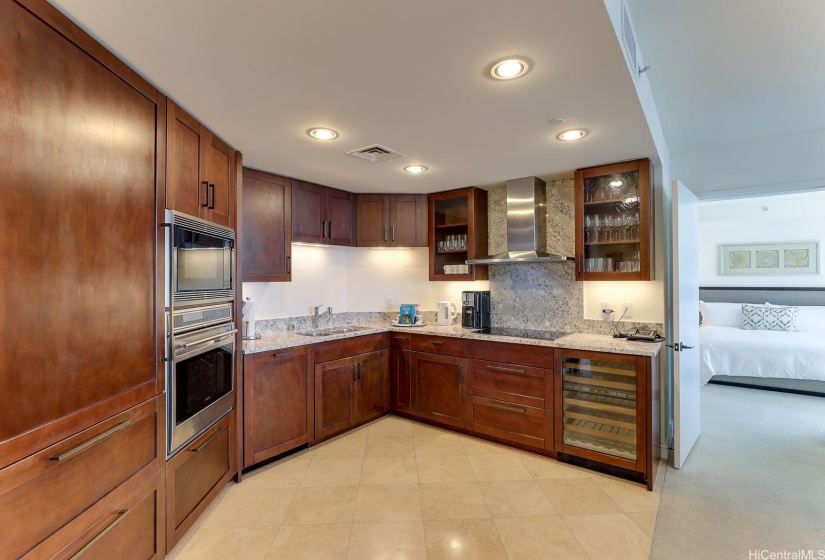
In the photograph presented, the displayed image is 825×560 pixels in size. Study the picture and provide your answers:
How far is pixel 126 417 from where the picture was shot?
163cm

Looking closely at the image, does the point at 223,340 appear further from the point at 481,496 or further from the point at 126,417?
the point at 481,496

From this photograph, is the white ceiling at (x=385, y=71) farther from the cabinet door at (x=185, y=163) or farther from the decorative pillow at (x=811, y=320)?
the decorative pillow at (x=811, y=320)

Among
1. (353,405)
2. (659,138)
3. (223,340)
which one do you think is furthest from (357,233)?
(659,138)

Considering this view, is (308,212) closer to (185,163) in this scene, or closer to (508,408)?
(185,163)

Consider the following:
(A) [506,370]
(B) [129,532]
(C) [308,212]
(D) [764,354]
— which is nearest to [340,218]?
(C) [308,212]

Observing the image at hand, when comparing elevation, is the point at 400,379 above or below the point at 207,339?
below

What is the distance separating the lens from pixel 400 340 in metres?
3.80

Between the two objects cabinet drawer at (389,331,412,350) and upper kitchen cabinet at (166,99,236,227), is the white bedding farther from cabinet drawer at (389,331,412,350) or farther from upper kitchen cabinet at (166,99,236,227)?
upper kitchen cabinet at (166,99,236,227)

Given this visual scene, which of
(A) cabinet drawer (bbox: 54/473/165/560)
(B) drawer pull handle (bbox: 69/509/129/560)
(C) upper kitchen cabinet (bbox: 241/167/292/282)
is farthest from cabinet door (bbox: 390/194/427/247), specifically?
(B) drawer pull handle (bbox: 69/509/129/560)

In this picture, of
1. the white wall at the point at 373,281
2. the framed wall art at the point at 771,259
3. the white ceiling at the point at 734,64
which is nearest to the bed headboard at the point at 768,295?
the framed wall art at the point at 771,259

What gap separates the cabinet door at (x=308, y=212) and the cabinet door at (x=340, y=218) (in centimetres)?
7

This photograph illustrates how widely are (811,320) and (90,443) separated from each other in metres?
7.61

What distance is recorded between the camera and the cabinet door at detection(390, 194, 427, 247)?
4.01 meters

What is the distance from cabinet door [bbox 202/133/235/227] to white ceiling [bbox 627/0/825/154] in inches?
90.2
